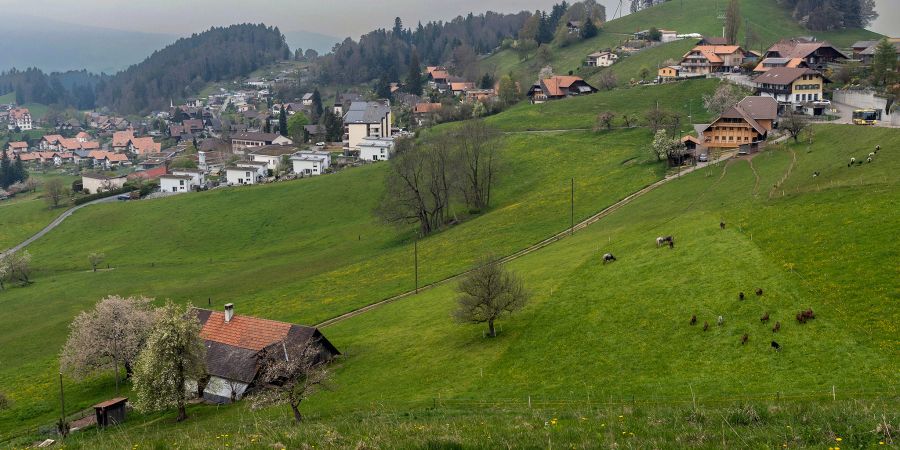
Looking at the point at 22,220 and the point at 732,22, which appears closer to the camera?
the point at 22,220

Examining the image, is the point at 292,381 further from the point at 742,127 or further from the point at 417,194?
the point at 742,127

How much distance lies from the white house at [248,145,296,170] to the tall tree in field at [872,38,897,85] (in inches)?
4610

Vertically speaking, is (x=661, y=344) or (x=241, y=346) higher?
(x=661, y=344)

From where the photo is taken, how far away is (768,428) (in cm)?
2067

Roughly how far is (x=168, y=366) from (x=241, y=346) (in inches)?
291

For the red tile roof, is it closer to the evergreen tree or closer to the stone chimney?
the stone chimney

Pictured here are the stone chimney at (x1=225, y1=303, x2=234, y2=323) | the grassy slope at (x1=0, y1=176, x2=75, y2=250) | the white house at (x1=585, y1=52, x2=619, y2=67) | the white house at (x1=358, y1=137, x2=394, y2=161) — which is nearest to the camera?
the stone chimney at (x1=225, y1=303, x2=234, y2=323)

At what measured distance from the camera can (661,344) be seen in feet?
135

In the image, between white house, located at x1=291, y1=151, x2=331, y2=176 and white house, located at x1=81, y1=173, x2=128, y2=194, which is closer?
white house, located at x1=291, y1=151, x2=331, y2=176

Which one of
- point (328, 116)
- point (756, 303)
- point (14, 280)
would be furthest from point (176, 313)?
point (328, 116)

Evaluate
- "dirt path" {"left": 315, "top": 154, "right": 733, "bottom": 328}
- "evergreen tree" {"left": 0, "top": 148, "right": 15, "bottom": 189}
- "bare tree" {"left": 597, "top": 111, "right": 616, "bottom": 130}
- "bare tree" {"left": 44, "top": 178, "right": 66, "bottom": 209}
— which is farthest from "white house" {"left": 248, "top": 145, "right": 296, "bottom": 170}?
"dirt path" {"left": 315, "top": 154, "right": 733, "bottom": 328}

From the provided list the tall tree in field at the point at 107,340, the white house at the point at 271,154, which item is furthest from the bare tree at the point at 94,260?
the white house at the point at 271,154

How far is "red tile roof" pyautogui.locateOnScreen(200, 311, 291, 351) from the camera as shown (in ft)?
171

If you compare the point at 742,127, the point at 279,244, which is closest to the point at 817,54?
the point at 742,127
